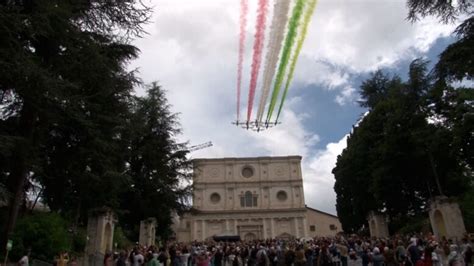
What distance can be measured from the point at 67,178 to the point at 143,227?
744 cm

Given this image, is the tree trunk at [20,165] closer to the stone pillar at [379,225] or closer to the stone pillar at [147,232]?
the stone pillar at [147,232]

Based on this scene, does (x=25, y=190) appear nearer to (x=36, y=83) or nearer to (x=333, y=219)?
(x=36, y=83)

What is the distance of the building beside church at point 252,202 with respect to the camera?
179 feet

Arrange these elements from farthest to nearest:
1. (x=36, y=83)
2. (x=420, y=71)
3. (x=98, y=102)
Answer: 1. (x=420, y=71)
2. (x=98, y=102)
3. (x=36, y=83)

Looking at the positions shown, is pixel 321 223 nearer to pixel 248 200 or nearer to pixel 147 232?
pixel 248 200

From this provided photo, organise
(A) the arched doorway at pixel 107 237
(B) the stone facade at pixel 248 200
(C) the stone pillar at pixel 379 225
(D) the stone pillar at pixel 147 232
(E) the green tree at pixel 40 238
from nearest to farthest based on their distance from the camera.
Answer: (E) the green tree at pixel 40 238 < (A) the arched doorway at pixel 107 237 < (D) the stone pillar at pixel 147 232 < (C) the stone pillar at pixel 379 225 < (B) the stone facade at pixel 248 200

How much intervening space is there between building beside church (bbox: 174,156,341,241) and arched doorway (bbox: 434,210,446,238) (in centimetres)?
3650

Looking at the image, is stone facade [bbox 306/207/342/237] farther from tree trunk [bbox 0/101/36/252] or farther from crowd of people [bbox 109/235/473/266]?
tree trunk [bbox 0/101/36/252]

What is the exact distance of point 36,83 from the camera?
10.8 metres

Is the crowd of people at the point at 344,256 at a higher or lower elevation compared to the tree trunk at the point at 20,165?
lower

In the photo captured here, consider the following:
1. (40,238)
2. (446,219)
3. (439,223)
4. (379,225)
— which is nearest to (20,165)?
(40,238)

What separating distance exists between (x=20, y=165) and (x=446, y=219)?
53.1ft

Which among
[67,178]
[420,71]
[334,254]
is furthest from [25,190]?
[420,71]

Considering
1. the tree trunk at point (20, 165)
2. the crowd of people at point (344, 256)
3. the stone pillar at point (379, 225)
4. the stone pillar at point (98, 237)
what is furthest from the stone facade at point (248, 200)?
the tree trunk at point (20, 165)
